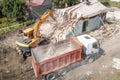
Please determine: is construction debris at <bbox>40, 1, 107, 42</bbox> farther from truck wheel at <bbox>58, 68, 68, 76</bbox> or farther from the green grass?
the green grass

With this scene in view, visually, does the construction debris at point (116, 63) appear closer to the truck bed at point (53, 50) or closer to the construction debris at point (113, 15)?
the truck bed at point (53, 50)

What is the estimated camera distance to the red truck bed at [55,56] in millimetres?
17328

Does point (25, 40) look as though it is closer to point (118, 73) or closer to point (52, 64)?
point (52, 64)

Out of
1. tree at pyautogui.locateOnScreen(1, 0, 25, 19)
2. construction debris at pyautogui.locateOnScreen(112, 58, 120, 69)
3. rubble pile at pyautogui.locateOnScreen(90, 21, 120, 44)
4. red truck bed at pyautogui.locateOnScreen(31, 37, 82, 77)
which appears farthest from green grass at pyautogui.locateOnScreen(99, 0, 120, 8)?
red truck bed at pyautogui.locateOnScreen(31, 37, 82, 77)

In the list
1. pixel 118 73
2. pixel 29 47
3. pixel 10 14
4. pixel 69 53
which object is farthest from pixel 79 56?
pixel 10 14

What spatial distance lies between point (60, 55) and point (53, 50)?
1.50 m

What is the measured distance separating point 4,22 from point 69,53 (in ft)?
52.3

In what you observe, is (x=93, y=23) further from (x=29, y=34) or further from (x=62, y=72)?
(x=62, y=72)

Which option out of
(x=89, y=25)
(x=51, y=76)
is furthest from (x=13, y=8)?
(x=51, y=76)

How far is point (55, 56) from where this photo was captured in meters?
17.8

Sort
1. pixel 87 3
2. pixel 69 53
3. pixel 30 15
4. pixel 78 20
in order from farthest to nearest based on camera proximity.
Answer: pixel 30 15, pixel 87 3, pixel 78 20, pixel 69 53

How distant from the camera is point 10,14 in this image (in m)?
28.5

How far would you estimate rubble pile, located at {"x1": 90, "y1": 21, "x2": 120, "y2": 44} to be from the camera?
25117 millimetres

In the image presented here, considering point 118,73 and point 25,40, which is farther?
point 25,40
